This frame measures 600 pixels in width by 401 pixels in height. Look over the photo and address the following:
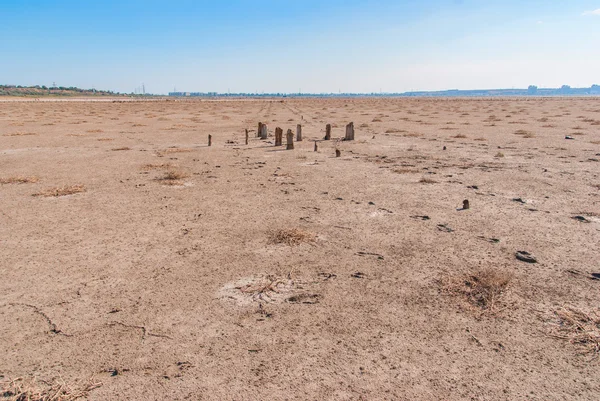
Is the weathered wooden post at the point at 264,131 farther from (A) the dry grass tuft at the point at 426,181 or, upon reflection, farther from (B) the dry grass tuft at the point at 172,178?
(A) the dry grass tuft at the point at 426,181

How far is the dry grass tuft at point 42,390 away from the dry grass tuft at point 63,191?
724 cm

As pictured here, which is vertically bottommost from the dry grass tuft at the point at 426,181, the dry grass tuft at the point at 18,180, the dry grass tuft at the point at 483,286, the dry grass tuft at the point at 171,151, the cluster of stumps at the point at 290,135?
the dry grass tuft at the point at 483,286

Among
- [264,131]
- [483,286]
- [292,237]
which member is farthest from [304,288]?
[264,131]

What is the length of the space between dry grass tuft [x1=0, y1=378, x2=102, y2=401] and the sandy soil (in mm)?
47

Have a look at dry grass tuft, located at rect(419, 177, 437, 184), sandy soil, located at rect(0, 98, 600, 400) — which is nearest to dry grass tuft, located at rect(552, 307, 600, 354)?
sandy soil, located at rect(0, 98, 600, 400)

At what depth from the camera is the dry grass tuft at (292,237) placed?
6.68 m

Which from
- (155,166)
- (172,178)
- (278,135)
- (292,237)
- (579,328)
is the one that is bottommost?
(579,328)

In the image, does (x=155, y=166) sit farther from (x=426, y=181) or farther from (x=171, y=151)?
(x=426, y=181)

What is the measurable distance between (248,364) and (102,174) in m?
10.4

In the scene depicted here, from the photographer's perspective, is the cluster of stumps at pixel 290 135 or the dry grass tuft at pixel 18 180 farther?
the cluster of stumps at pixel 290 135

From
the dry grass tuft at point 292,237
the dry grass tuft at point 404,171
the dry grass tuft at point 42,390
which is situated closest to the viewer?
the dry grass tuft at point 42,390

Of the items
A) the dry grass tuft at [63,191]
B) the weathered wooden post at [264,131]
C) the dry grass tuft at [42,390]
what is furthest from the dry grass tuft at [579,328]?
the weathered wooden post at [264,131]

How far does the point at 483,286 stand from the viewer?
16.8ft

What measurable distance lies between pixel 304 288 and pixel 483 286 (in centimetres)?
231
